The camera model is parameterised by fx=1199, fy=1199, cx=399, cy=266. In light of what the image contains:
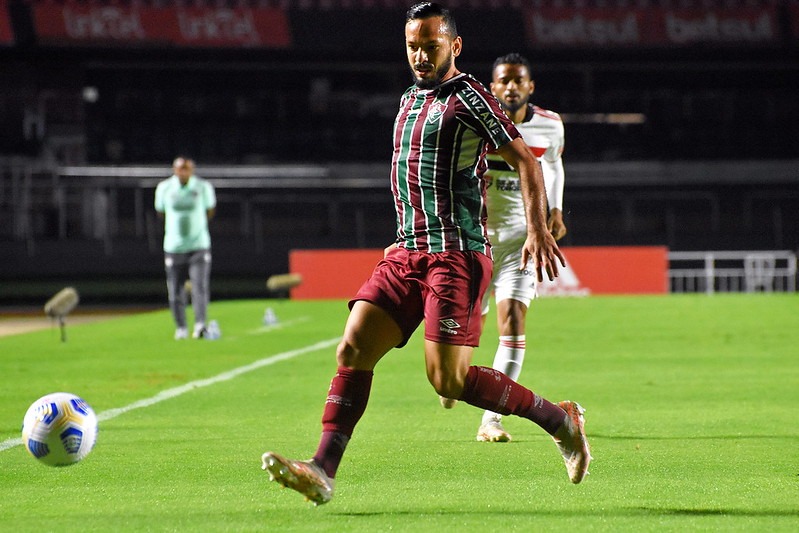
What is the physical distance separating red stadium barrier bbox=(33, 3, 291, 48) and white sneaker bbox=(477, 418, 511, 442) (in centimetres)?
2998

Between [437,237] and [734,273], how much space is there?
26569mm

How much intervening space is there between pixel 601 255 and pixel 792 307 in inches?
275

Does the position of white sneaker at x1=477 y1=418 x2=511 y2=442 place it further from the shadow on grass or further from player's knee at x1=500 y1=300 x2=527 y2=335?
the shadow on grass

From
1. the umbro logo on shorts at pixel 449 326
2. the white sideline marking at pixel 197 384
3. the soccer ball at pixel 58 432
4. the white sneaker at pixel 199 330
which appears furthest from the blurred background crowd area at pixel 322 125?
the umbro logo on shorts at pixel 449 326

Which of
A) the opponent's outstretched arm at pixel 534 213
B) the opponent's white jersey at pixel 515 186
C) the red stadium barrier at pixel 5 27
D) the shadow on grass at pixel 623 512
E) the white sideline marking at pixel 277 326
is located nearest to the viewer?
the shadow on grass at pixel 623 512

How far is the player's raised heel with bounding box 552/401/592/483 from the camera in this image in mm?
5074

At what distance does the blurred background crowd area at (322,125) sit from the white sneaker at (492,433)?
25682mm

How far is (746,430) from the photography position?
706cm

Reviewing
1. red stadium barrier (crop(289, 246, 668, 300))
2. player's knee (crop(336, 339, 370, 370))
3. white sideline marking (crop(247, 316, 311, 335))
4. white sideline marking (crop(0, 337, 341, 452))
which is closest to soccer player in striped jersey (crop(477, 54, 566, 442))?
player's knee (crop(336, 339, 370, 370))

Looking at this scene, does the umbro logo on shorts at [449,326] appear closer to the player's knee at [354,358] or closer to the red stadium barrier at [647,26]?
the player's knee at [354,358]

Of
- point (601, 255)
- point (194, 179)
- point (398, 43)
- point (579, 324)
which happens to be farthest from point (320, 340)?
point (398, 43)

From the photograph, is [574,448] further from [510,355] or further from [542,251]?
[510,355]

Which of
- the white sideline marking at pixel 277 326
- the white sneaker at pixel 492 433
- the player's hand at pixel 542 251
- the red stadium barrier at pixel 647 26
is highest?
the red stadium barrier at pixel 647 26

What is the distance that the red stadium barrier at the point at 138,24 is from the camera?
34.9m
